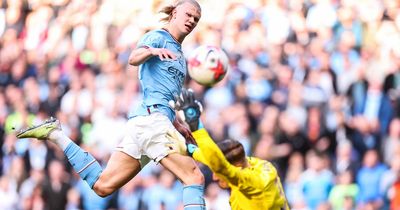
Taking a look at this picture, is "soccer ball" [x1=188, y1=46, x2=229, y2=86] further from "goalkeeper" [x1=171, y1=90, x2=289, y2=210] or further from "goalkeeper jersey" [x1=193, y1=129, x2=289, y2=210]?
"goalkeeper jersey" [x1=193, y1=129, x2=289, y2=210]

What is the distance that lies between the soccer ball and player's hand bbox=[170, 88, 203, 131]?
4.23 ft

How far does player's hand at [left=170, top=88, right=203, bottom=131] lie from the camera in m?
10.0

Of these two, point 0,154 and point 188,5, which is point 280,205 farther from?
point 0,154

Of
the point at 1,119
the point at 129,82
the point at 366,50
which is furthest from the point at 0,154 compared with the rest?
the point at 366,50

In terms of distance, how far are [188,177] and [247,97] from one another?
8.25 meters

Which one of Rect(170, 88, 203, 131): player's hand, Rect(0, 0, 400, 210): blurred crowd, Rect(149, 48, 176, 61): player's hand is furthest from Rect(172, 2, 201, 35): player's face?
Rect(0, 0, 400, 210): blurred crowd

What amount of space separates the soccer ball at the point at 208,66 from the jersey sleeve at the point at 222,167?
89 cm

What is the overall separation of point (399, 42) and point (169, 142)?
8.84 meters

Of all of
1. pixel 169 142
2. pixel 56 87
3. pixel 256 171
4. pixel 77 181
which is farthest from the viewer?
pixel 56 87

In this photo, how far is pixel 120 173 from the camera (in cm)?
1071

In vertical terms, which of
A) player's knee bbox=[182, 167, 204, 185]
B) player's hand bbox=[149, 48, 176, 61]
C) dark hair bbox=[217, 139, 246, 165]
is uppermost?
player's hand bbox=[149, 48, 176, 61]

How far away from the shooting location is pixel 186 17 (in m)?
10.7

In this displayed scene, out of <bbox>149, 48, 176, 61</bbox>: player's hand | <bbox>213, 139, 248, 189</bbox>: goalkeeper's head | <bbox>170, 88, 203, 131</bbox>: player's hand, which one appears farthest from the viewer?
<bbox>213, 139, 248, 189</bbox>: goalkeeper's head

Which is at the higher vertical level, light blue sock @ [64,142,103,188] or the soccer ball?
the soccer ball
